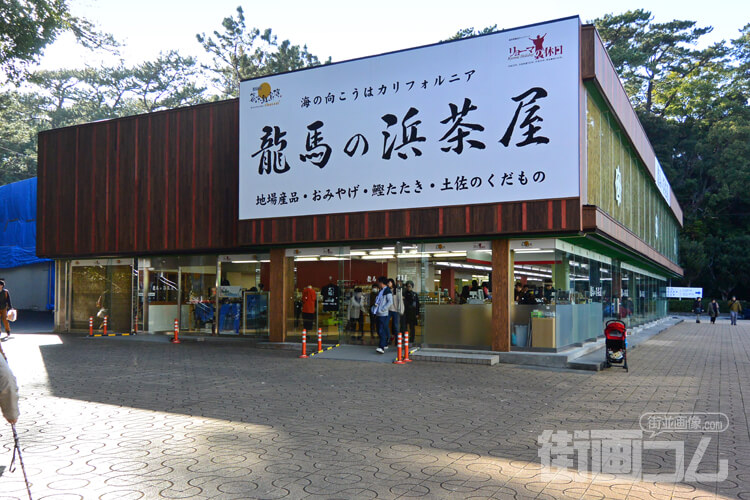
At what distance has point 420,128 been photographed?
52.2ft

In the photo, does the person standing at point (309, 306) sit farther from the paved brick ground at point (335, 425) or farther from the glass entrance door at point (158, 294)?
the glass entrance door at point (158, 294)

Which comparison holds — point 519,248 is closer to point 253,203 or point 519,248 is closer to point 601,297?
point 601,297

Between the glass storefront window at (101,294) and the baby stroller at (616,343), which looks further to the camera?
the glass storefront window at (101,294)

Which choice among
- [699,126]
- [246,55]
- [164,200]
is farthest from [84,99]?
[699,126]

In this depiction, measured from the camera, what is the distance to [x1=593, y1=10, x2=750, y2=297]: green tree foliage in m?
53.6

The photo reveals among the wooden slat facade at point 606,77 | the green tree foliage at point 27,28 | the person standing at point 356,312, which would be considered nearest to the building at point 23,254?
the green tree foliage at point 27,28

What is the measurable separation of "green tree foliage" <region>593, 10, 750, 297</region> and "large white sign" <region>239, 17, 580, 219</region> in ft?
143

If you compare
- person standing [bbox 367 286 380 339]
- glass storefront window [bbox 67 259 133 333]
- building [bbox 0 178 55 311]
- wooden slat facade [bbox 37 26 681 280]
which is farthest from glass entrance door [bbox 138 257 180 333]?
building [bbox 0 178 55 311]

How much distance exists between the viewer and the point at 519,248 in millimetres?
15289

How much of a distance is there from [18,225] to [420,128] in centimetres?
2838

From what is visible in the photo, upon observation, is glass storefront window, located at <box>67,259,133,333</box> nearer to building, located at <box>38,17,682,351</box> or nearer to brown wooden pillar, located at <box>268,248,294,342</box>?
building, located at <box>38,17,682,351</box>

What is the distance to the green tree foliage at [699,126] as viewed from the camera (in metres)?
53.6

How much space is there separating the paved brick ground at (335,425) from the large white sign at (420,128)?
4.59 m

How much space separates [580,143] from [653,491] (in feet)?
33.6
